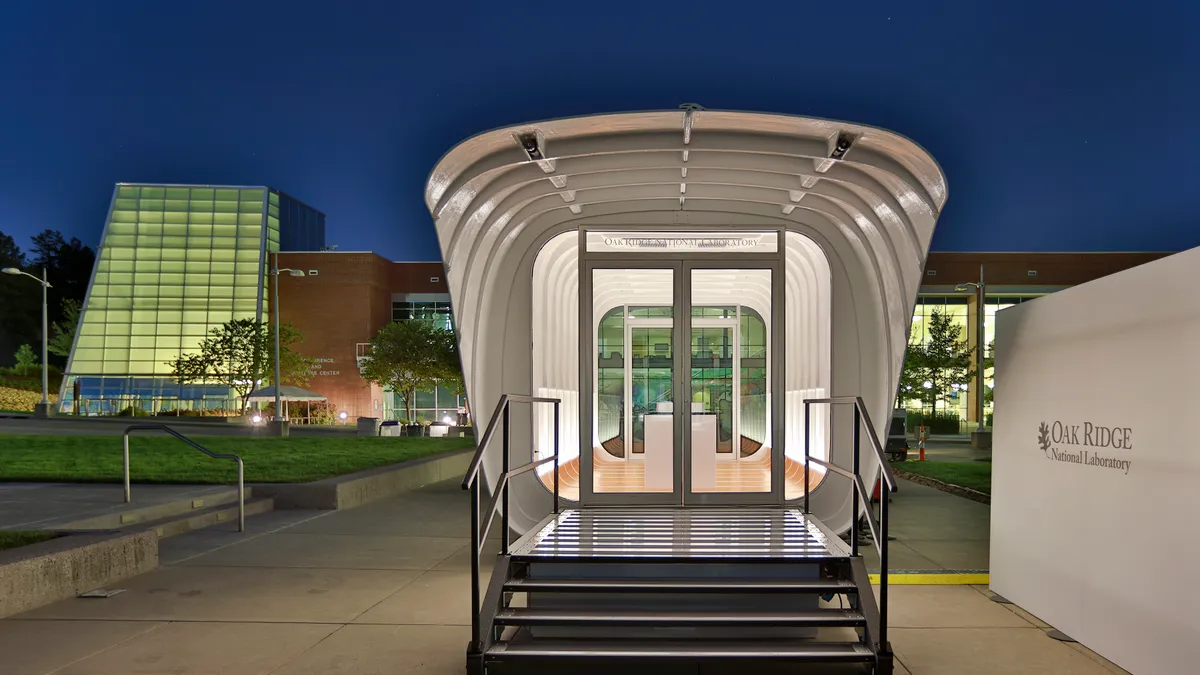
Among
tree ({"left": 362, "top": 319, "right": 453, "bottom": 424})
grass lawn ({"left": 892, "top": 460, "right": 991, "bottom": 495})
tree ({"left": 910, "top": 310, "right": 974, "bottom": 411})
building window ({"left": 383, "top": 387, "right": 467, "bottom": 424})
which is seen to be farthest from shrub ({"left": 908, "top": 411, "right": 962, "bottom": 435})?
building window ({"left": 383, "top": 387, "right": 467, "bottom": 424})

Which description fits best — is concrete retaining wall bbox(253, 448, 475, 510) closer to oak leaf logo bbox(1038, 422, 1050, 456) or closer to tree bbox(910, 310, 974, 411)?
oak leaf logo bbox(1038, 422, 1050, 456)

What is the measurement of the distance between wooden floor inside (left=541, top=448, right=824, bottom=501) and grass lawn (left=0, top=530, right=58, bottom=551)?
13.3ft

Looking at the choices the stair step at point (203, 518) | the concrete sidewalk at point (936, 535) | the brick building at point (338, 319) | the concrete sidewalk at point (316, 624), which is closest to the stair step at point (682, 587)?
the concrete sidewalk at point (316, 624)

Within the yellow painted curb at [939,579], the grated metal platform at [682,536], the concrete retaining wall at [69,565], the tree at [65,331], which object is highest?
the tree at [65,331]

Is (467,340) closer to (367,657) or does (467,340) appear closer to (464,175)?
(464,175)

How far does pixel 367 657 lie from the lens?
536cm

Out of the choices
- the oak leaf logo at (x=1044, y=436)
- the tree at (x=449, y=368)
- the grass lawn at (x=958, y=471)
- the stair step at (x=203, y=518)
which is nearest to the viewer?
the oak leaf logo at (x=1044, y=436)

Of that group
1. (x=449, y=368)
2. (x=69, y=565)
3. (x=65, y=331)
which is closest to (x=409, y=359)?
(x=449, y=368)

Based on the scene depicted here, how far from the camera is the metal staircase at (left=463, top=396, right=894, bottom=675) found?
484cm

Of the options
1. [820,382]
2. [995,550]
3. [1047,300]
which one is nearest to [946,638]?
[995,550]

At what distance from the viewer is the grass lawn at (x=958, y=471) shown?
15.5m

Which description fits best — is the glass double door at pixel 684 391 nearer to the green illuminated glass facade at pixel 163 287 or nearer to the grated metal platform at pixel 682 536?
the grated metal platform at pixel 682 536

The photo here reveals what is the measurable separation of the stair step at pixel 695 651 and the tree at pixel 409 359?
1452 inches

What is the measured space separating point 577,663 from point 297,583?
139 inches
